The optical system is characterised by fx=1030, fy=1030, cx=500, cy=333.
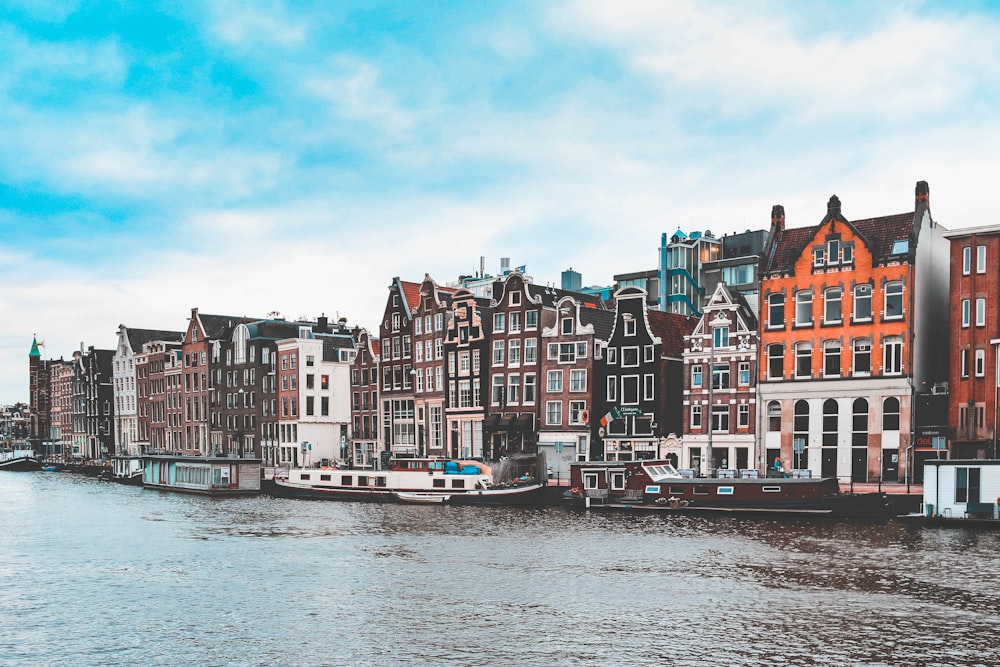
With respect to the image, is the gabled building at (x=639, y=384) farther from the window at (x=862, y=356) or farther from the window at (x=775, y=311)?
the window at (x=862, y=356)

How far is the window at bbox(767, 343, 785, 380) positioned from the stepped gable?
10395 millimetres

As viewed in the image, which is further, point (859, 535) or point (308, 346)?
point (308, 346)

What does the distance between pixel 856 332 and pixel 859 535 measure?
28016 millimetres

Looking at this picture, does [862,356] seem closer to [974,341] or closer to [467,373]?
[974,341]

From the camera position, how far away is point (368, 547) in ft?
198

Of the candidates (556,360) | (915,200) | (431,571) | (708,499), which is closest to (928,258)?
(915,200)

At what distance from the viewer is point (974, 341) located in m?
77.8

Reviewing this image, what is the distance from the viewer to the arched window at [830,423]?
→ 84.2 meters

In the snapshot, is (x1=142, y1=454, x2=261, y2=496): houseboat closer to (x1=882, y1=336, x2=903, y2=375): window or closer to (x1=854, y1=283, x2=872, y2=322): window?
(x1=854, y1=283, x2=872, y2=322): window

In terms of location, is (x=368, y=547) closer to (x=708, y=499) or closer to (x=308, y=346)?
(x=708, y=499)

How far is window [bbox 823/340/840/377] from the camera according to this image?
84.6 metres

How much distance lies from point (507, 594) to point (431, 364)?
236ft

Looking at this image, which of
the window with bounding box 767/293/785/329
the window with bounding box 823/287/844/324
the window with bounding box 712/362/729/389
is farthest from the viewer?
the window with bounding box 712/362/729/389

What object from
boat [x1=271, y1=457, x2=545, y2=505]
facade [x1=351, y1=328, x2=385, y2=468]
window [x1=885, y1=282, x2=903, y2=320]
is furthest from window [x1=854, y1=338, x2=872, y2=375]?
facade [x1=351, y1=328, x2=385, y2=468]
